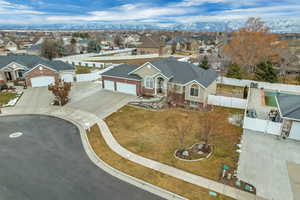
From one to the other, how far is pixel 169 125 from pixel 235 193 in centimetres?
915

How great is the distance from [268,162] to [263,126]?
485 cm

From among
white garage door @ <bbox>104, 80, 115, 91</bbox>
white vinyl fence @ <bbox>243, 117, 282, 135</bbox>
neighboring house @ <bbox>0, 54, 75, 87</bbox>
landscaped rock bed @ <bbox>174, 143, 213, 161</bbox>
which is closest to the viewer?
landscaped rock bed @ <bbox>174, 143, 213, 161</bbox>

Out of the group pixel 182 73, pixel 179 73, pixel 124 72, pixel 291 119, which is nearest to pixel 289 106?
pixel 291 119

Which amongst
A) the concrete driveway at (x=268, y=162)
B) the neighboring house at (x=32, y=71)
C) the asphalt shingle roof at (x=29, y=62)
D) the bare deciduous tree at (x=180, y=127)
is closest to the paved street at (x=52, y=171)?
the bare deciduous tree at (x=180, y=127)

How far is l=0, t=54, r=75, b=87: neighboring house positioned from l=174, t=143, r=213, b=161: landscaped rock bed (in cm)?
2769

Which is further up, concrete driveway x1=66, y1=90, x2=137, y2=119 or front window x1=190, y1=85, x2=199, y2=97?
front window x1=190, y1=85, x2=199, y2=97

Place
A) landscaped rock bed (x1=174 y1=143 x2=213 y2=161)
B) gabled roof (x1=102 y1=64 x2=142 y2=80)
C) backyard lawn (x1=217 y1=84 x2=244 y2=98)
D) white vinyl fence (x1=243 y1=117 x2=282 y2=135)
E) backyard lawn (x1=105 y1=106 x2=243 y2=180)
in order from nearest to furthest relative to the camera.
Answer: backyard lawn (x1=105 y1=106 x2=243 y2=180)
landscaped rock bed (x1=174 y1=143 x2=213 y2=161)
white vinyl fence (x1=243 y1=117 x2=282 y2=135)
gabled roof (x1=102 y1=64 x2=142 y2=80)
backyard lawn (x1=217 y1=84 x2=244 y2=98)

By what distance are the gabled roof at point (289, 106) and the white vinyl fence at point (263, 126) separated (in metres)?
1.17

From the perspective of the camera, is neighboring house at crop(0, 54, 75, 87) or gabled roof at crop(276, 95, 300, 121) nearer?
gabled roof at crop(276, 95, 300, 121)

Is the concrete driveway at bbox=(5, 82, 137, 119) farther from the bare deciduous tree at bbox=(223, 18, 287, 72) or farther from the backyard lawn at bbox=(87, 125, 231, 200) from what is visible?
the bare deciduous tree at bbox=(223, 18, 287, 72)

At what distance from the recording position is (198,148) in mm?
14562

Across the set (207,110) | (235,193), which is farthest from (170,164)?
(207,110)

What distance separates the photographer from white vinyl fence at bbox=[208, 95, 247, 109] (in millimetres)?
22778

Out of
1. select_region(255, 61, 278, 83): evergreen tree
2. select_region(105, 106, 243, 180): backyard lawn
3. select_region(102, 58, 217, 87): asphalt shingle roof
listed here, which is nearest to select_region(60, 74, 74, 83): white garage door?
select_region(102, 58, 217, 87): asphalt shingle roof
